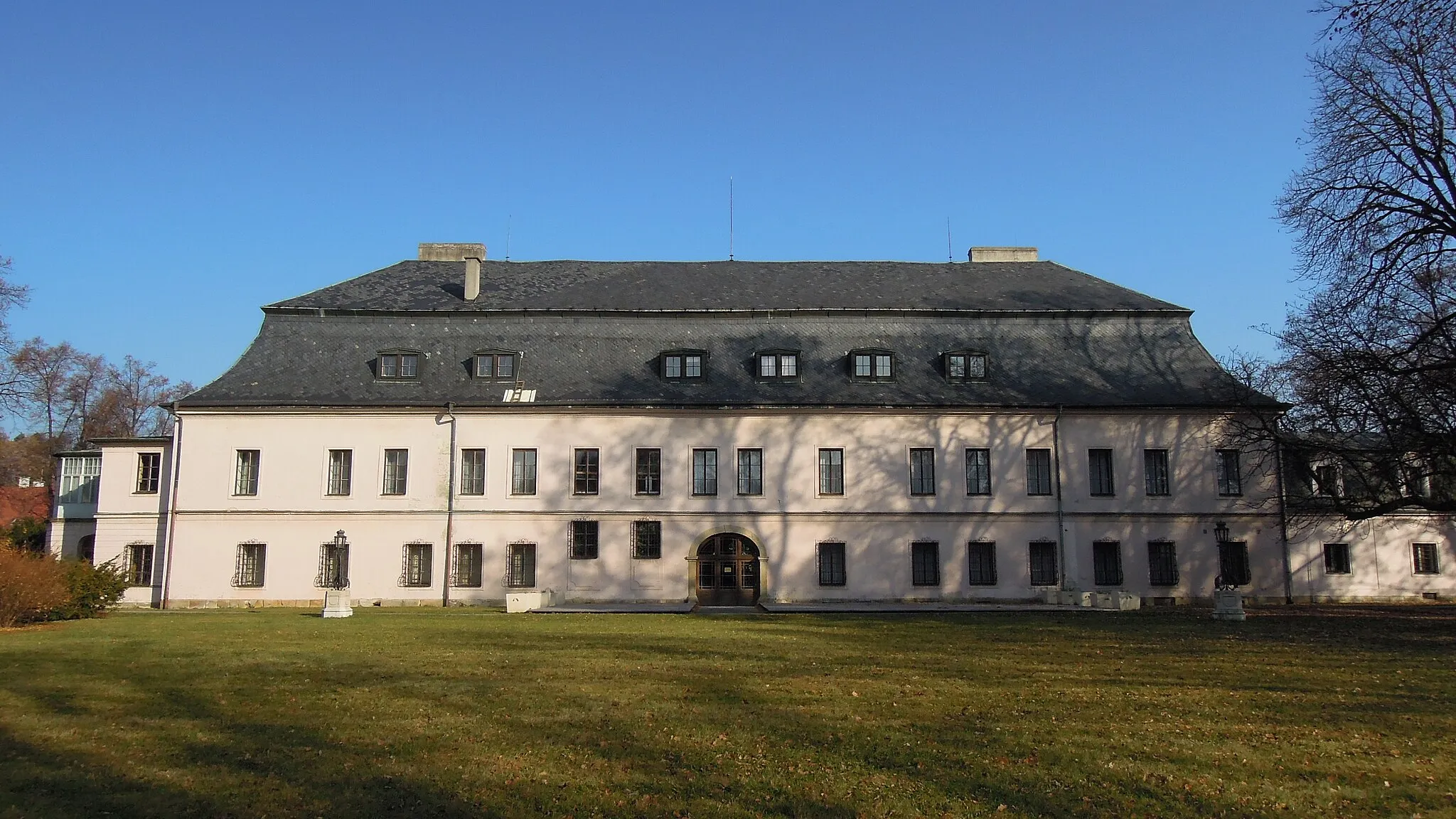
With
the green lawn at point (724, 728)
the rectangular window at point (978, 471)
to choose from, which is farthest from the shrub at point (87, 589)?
the rectangular window at point (978, 471)

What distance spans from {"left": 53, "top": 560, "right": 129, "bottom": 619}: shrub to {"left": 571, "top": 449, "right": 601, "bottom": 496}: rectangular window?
1357 cm

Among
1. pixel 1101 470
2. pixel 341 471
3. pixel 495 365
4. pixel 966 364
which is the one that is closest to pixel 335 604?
pixel 341 471

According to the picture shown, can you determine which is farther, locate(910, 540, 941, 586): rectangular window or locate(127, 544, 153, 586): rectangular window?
locate(127, 544, 153, 586): rectangular window

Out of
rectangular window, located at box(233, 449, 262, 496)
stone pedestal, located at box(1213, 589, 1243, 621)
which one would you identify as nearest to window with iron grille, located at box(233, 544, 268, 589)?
rectangular window, located at box(233, 449, 262, 496)

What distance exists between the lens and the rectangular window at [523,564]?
33656mm

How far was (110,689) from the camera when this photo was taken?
13.7 metres

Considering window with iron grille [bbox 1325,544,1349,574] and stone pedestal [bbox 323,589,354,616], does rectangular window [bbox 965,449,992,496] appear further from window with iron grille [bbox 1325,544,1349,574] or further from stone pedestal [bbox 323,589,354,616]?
stone pedestal [bbox 323,589,354,616]

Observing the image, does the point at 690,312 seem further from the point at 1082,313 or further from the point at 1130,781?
the point at 1130,781

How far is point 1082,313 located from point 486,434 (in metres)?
21.7

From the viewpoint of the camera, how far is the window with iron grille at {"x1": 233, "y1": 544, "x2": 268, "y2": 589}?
3362 centimetres

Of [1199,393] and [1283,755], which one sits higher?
[1199,393]

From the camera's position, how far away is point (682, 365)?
35125 mm

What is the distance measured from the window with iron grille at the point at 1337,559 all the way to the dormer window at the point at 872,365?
16375 mm

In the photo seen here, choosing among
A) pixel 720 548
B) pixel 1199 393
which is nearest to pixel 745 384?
pixel 720 548
